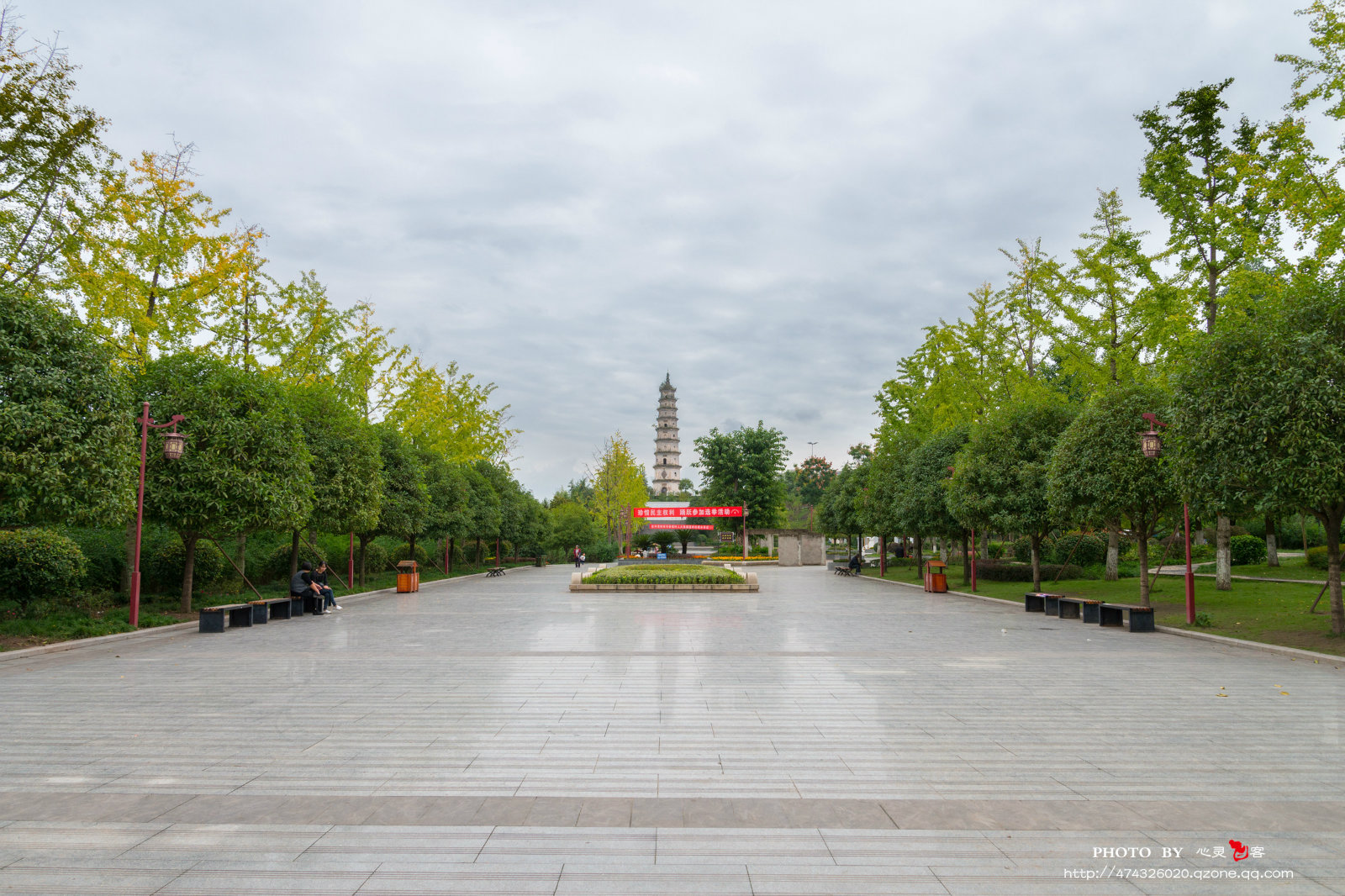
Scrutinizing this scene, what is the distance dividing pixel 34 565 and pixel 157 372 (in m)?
4.51

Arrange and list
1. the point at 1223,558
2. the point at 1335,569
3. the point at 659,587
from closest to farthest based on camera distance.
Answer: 1. the point at 1335,569
2. the point at 1223,558
3. the point at 659,587

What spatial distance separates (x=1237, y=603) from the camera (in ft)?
56.8

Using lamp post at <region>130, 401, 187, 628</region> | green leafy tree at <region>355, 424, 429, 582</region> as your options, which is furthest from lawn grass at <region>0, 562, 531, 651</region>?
green leafy tree at <region>355, 424, 429, 582</region>

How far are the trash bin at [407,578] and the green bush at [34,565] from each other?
9643 millimetres

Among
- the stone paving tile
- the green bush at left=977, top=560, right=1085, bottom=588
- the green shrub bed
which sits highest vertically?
the stone paving tile

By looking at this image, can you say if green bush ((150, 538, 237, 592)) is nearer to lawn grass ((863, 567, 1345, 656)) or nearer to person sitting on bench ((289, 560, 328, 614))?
person sitting on bench ((289, 560, 328, 614))

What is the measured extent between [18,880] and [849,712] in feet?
21.1

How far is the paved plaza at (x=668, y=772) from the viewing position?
398 centimetres

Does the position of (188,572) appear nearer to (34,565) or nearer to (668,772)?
(34,565)

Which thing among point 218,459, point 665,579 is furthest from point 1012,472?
point 218,459

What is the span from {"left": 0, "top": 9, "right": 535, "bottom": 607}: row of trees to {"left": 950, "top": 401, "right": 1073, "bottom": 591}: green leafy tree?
59.3 ft

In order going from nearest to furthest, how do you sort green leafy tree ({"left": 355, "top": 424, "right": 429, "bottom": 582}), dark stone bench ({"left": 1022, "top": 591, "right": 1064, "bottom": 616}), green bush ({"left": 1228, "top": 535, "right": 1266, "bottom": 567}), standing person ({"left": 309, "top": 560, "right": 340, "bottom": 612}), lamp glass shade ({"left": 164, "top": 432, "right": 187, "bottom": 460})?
lamp glass shade ({"left": 164, "top": 432, "right": 187, "bottom": 460}), dark stone bench ({"left": 1022, "top": 591, "right": 1064, "bottom": 616}), standing person ({"left": 309, "top": 560, "right": 340, "bottom": 612}), green leafy tree ({"left": 355, "top": 424, "right": 429, "bottom": 582}), green bush ({"left": 1228, "top": 535, "right": 1266, "bottom": 567})

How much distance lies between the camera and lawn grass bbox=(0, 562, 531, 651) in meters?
12.4

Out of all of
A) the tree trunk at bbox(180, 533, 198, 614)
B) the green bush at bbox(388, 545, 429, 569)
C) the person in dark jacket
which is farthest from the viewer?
the green bush at bbox(388, 545, 429, 569)
